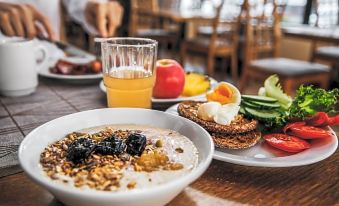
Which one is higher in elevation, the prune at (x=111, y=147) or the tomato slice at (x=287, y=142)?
the prune at (x=111, y=147)

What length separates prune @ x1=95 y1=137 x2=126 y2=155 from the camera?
22.7 inches

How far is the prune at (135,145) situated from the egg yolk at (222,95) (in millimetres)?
299

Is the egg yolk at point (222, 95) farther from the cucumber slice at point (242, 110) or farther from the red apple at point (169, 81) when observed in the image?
the red apple at point (169, 81)

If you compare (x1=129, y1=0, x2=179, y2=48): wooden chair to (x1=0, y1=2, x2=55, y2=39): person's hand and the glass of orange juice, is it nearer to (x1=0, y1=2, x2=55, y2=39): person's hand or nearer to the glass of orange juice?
(x1=0, y1=2, x2=55, y2=39): person's hand

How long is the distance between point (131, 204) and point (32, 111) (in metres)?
0.60

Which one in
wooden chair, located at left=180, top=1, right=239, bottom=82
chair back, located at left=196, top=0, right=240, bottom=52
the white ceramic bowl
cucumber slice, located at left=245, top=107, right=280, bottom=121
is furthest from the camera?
wooden chair, located at left=180, top=1, right=239, bottom=82

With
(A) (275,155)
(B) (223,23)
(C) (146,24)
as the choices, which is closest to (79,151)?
(A) (275,155)

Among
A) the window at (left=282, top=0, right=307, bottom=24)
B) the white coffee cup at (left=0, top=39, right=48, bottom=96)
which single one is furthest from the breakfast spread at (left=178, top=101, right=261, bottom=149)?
the window at (left=282, top=0, right=307, bottom=24)

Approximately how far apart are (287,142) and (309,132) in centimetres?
6

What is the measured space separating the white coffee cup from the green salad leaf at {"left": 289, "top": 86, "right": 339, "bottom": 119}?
772 mm

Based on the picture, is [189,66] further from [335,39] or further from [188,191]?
[188,191]

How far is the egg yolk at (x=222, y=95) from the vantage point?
83cm

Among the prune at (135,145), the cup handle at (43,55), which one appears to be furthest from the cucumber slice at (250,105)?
the cup handle at (43,55)

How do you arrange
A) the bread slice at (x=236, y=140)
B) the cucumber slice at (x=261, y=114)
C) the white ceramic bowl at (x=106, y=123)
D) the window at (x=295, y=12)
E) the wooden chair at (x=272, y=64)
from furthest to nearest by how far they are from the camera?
the window at (x=295, y=12) → the wooden chair at (x=272, y=64) → the cucumber slice at (x=261, y=114) → the bread slice at (x=236, y=140) → the white ceramic bowl at (x=106, y=123)
